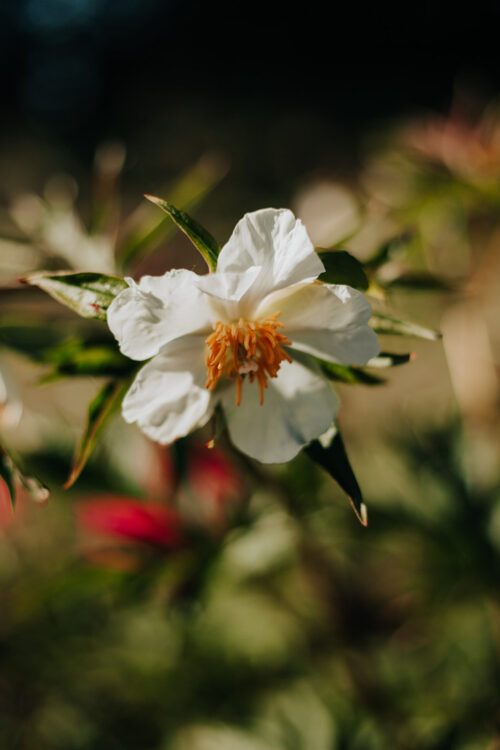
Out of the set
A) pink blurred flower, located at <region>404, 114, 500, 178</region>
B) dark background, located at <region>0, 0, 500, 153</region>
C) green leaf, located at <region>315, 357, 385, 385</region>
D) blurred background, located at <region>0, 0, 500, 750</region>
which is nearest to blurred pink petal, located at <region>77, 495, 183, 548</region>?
blurred background, located at <region>0, 0, 500, 750</region>

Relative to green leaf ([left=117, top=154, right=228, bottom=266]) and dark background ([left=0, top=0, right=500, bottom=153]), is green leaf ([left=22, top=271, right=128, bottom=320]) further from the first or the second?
dark background ([left=0, top=0, right=500, bottom=153])

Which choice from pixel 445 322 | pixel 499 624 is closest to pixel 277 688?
pixel 499 624

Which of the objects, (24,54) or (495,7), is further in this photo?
(24,54)

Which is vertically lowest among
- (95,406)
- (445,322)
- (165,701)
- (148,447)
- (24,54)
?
(165,701)

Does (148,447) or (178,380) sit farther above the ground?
(178,380)

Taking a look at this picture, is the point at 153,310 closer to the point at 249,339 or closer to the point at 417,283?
the point at 249,339

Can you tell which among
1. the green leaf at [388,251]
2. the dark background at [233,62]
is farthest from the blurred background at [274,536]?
the dark background at [233,62]

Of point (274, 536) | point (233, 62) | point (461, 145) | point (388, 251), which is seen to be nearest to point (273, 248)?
point (388, 251)

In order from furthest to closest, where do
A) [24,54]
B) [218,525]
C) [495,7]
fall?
1. [24,54]
2. [495,7]
3. [218,525]

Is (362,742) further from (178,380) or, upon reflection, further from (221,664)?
(178,380)
